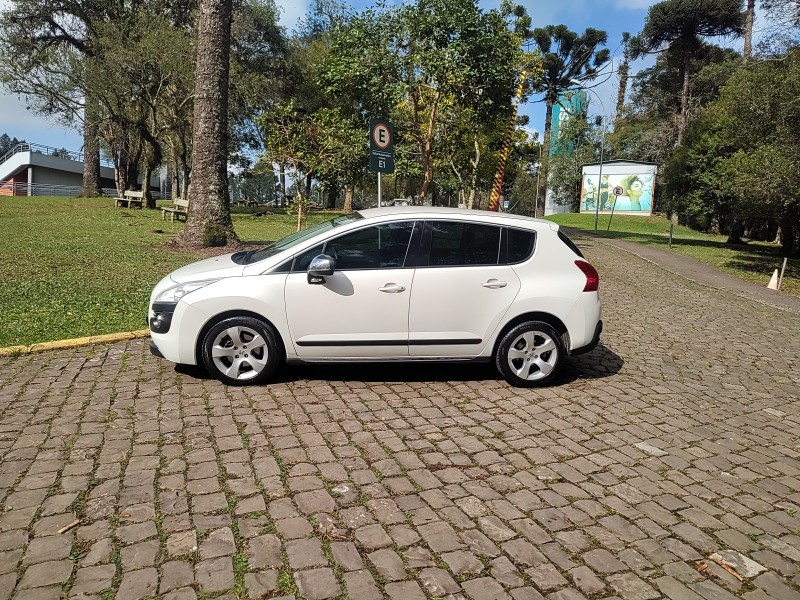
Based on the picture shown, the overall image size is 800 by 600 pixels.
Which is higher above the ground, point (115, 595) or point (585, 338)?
point (585, 338)

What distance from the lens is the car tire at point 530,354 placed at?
539 cm

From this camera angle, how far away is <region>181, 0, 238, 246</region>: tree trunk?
1238 centimetres

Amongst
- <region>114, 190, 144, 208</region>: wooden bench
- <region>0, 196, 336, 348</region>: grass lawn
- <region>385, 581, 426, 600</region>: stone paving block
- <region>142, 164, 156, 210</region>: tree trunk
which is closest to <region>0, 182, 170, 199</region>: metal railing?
<region>142, 164, 156, 210</region>: tree trunk

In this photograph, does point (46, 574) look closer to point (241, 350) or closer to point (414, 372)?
point (241, 350)

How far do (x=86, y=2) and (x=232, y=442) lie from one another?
3024cm

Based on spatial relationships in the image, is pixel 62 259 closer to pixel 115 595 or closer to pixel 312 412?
pixel 312 412

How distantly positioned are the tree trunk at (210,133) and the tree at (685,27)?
32.5m

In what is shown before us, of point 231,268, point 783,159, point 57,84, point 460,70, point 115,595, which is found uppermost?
point 57,84

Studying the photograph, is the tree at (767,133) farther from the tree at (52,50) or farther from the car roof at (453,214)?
the tree at (52,50)

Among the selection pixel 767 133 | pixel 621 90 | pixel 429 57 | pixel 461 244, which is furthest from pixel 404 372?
pixel 621 90

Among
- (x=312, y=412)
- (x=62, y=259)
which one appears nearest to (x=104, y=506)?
(x=312, y=412)

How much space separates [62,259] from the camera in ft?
→ 35.7

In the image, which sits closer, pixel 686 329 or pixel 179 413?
pixel 179 413

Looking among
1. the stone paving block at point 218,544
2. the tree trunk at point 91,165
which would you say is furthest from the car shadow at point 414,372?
the tree trunk at point 91,165
